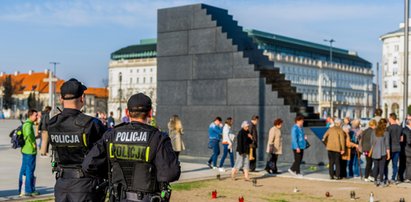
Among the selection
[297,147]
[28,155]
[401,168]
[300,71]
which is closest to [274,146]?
[297,147]

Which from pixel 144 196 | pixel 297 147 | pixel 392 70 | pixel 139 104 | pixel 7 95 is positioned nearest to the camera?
pixel 144 196

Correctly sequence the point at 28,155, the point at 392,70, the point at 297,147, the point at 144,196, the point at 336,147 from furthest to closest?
the point at 392,70 < the point at 297,147 < the point at 336,147 < the point at 28,155 < the point at 144,196

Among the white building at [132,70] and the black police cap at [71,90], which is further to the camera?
the white building at [132,70]

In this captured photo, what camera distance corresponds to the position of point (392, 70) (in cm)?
11188

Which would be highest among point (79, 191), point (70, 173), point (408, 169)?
point (70, 173)

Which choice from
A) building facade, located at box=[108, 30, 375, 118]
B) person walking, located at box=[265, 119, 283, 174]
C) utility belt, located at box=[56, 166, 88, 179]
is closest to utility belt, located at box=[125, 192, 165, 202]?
utility belt, located at box=[56, 166, 88, 179]

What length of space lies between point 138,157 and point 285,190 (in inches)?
316

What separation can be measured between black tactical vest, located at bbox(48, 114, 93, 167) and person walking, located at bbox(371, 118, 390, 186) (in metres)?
9.21

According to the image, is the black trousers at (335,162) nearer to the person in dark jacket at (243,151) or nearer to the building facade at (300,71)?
the person in dark jacket at (243,151)

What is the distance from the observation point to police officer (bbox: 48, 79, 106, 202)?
5.31m

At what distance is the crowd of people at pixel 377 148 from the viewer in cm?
1315

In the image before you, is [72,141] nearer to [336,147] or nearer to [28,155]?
[28,155]

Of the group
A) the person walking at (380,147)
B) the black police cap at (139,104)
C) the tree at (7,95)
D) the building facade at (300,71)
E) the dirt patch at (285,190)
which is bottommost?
the dirt patch at (285,190)

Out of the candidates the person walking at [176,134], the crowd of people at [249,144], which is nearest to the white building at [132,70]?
the crowd of people at [249,144]
